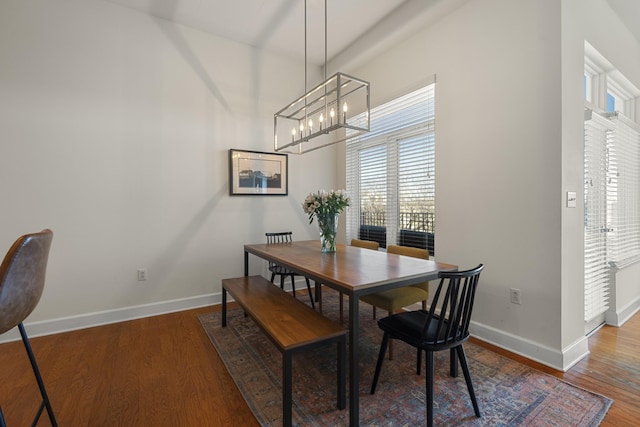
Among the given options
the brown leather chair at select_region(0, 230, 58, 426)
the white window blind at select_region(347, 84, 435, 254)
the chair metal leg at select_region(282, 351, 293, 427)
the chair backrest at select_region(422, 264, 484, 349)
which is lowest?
the chair metal leg at select_region(282, 351, 293, 427)

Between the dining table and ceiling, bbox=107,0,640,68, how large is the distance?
2316 mm

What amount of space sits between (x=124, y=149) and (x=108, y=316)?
5.46 feet

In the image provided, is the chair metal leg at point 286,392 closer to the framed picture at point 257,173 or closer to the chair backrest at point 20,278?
the chair backrest at point 20,278

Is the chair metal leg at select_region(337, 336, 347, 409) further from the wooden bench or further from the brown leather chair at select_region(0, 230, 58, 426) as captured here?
the brown leather chair at select_region(0, 230, 58, 426)

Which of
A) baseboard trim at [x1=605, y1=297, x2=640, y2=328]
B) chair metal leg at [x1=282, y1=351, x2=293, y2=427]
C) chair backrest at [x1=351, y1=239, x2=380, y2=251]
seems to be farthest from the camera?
chair backrest at [x1=351, y1=239, x2=380, y2=251]

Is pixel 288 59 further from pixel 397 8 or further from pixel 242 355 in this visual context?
pixel 242 355

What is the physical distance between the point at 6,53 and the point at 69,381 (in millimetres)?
2720

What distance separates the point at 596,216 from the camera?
8.50ft

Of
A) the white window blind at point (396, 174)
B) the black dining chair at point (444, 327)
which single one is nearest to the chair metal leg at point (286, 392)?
the black dining chair at point (444, 327)

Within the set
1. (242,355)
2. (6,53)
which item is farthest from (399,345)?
(6,53)

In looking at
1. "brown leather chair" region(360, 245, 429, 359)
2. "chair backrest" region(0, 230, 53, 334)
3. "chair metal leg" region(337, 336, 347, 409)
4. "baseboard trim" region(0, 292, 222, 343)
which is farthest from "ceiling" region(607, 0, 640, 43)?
"baseboard trim" region(0, 292, 222, 343)

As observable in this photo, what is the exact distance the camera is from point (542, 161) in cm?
211

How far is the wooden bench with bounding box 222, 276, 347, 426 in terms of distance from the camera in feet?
4.75

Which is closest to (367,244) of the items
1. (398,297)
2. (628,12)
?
(398,297)
